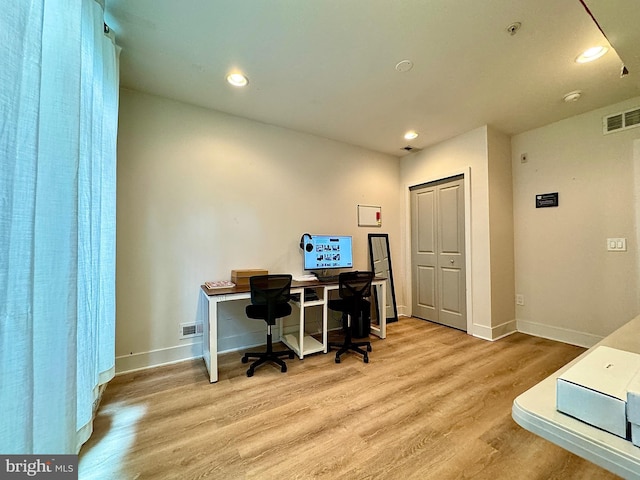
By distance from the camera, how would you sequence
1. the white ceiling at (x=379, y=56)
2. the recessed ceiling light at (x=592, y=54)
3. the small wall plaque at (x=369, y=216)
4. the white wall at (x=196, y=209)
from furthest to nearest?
the small wall plaque at (x=369, y=216) → the white wall at (x=196, y=209) → the recessed ceiling light at (x=592, y=54) → the white ceiling at (x=379, y=56)

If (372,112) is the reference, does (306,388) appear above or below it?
below

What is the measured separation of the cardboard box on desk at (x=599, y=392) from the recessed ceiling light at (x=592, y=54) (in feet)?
8.34

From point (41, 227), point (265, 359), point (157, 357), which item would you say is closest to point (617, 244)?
point (265, 359)

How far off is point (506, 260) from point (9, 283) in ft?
14.3

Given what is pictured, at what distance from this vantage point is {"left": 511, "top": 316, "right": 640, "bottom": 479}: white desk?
49 cm

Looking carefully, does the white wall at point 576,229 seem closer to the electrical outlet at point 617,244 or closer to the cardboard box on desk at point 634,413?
the electrical outlet at point 617,244

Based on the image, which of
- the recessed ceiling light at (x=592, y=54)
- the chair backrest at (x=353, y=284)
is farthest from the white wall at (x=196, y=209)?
the recessed ceiling light at (x=592, y=54)

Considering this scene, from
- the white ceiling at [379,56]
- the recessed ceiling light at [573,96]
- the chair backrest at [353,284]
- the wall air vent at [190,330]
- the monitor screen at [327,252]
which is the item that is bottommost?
the wall air vent at [190,330]

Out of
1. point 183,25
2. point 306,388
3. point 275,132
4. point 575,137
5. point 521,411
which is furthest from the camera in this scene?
point 275,132

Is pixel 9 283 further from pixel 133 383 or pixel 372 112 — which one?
pixel 372 112

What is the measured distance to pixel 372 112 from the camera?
9.46ft

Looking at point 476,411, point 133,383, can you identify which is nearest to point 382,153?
point 476,411
